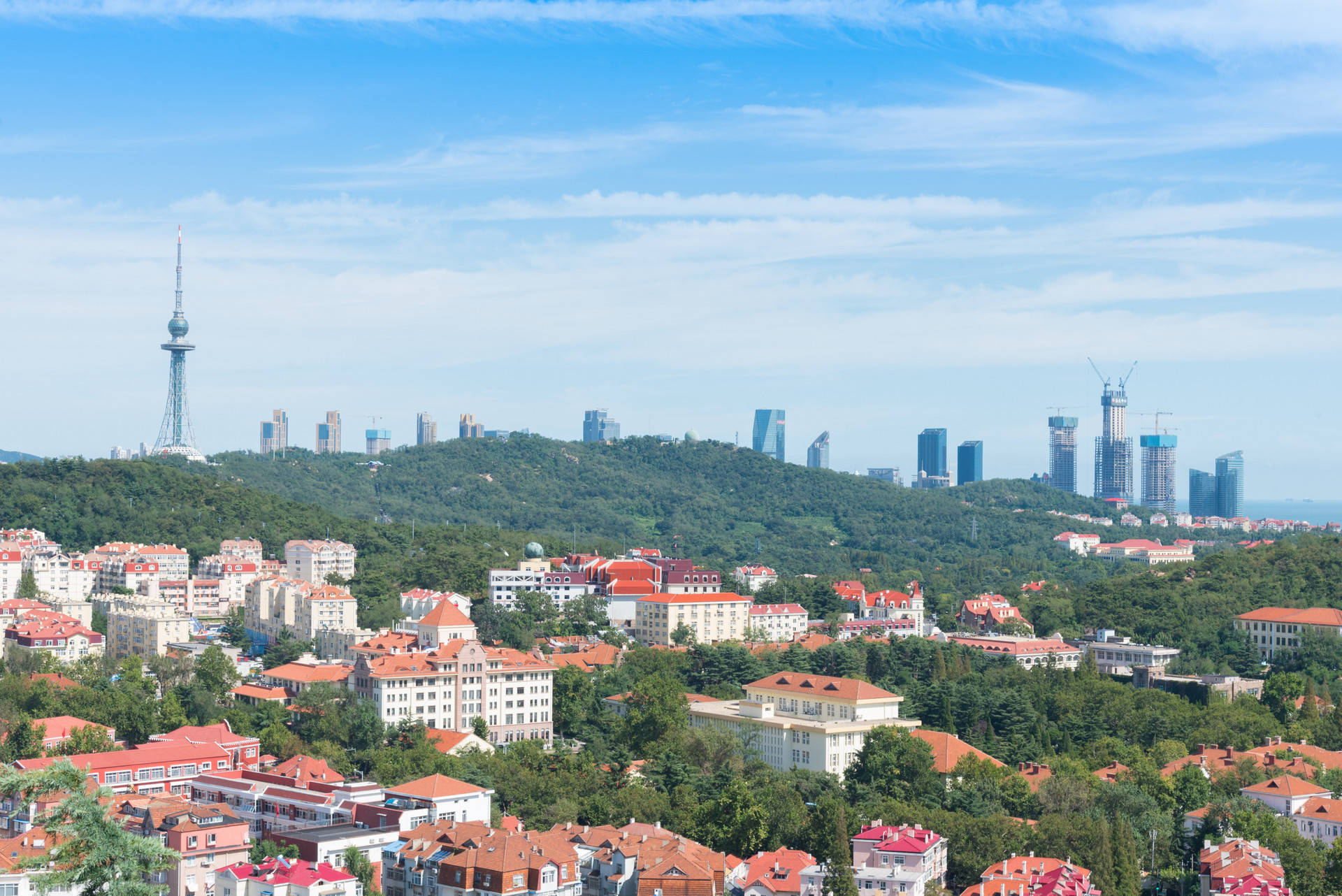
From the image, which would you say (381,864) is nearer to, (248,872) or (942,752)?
(248,872)

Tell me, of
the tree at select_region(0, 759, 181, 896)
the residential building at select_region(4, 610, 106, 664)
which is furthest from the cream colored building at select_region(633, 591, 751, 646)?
the tree at select_region(0, 759, 181, 896)

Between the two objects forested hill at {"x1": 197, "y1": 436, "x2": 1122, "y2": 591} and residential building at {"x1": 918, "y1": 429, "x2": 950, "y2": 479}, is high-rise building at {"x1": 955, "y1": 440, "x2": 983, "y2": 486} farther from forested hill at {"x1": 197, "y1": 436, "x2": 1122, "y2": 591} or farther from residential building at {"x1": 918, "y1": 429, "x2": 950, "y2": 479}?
forested hill at {"x1": 197, "y1": 436, "x2": 1122, "y2": 591}

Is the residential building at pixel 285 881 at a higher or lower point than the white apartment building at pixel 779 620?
lower

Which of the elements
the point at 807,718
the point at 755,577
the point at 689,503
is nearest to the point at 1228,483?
the point at 689,503

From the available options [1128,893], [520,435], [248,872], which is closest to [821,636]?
[1128,893]

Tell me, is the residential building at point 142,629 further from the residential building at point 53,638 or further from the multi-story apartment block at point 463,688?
the multi-story apartment block at point 463,688

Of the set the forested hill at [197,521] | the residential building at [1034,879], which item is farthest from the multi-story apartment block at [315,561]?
the residential building at [1034,879]
